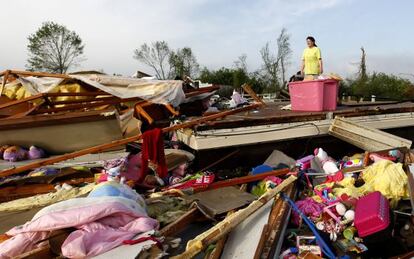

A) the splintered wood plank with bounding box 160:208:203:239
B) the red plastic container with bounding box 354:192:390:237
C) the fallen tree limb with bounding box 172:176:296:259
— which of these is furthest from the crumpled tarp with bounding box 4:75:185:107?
the red plastic container with bounding box 354:192:390:237

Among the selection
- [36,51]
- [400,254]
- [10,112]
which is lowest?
[400,254]

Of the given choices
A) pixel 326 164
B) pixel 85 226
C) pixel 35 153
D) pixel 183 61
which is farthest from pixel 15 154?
pixel 183 61

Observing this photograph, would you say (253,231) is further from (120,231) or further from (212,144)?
(212,144)

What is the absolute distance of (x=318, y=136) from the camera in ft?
19.8

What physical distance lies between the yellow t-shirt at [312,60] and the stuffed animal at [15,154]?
217 inches

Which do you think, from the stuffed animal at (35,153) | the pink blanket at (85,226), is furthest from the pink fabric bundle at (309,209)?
the stuffed animal at (35,153)

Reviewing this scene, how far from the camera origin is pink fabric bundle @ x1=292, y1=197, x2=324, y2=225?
3.65 metres

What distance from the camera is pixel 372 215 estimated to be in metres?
3.24

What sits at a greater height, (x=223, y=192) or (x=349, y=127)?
(x=349, y=127)

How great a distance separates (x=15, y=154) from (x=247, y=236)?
4.18 metres

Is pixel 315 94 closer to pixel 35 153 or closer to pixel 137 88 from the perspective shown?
pixel 137 88

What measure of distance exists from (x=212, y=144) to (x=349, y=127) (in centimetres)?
217

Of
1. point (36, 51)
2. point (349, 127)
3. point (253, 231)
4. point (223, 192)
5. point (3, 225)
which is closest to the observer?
point (253, 231)

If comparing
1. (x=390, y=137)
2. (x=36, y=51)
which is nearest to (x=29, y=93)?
(x=390, y=137)
